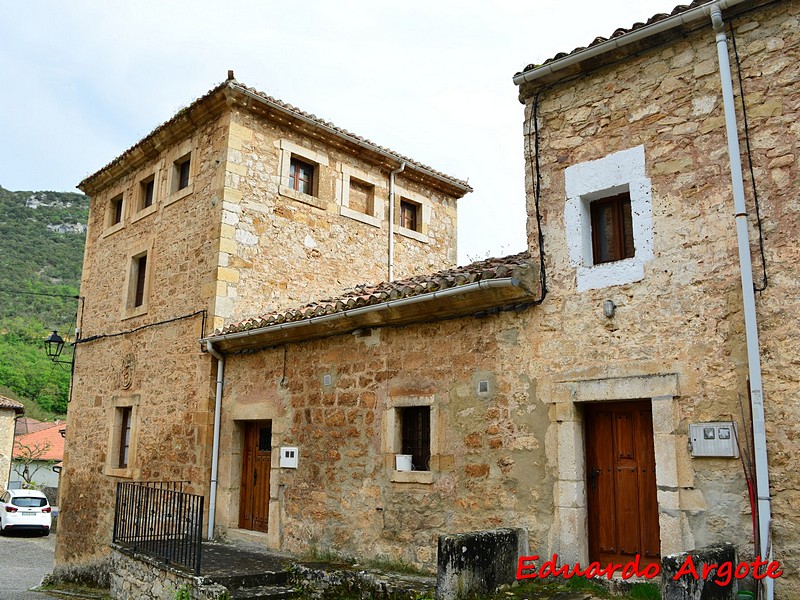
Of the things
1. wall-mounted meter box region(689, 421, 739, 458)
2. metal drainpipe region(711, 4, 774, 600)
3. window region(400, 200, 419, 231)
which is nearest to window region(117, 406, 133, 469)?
window region(400, 200, 419, 231)

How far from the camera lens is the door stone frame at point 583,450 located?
5.46 meters

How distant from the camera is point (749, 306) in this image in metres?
5.20

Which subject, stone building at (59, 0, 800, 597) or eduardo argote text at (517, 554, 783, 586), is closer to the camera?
eduardo argote text at (517, 554, 783, 586)

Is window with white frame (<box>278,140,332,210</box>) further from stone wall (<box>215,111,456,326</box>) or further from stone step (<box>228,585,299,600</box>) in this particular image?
stone step (<box>228,585,299,600</box>)

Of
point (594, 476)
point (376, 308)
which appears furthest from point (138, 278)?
point (594, 476)

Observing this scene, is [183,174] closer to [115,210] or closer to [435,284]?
[115,210]

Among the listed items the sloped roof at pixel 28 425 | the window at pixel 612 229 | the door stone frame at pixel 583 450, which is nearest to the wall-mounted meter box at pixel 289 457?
the door stone frame at pixel 583 450

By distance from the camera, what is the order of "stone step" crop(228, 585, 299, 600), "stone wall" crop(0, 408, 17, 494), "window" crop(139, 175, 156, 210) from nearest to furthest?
1. "stone step" crop(228, 585, 299, 600)
2. "window" crop(139, 175, 156, 210)
3. "stone wall" crop(0, 408, 17, 494)

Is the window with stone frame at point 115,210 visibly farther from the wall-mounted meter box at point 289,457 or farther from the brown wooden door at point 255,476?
the wall-mounted meter box at point 289,457

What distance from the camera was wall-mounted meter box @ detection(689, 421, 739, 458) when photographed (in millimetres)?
5220

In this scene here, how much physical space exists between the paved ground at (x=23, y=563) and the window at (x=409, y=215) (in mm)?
8896

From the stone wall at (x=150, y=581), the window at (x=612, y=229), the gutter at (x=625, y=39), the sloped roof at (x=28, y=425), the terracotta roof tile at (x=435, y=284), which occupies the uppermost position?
the gutter at (x=625, y=39)

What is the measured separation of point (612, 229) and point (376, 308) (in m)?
2.58

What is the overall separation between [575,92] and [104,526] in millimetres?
10219
